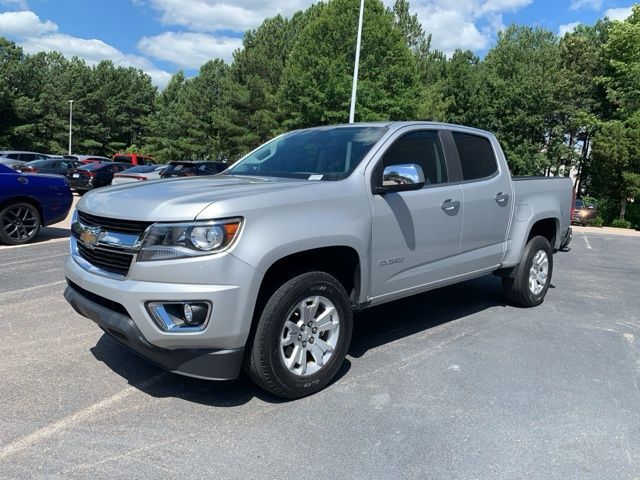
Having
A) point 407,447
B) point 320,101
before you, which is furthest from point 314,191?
point 320,101

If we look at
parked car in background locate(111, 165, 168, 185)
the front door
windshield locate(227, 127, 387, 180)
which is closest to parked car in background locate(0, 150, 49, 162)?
parked car in background locate(111, 165, 168, 185)

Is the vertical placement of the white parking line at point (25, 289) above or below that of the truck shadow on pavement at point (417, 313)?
below

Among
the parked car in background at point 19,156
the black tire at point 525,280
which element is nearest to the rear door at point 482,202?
the black tire at point 525,280

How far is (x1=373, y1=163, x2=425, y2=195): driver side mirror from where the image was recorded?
391 cm

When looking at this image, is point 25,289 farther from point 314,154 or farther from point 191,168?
point 191,168

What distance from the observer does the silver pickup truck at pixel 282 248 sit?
3.11 meters

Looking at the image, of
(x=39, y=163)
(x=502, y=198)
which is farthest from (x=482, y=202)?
(x=39, y=163)

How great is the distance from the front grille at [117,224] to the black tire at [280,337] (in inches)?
34.7

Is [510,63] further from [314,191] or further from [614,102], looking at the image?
[314,191]

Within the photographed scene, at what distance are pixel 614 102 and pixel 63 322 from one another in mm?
40915

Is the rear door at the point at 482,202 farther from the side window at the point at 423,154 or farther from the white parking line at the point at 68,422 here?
the white parking line at the point at 68,422

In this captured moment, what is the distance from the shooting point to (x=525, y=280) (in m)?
5.91

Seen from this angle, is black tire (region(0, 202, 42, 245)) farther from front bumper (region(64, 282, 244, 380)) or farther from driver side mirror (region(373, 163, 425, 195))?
driver side mirror (region(373, 163, 425, 195))

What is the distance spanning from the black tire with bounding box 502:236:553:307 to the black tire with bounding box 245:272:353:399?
9.45ft
